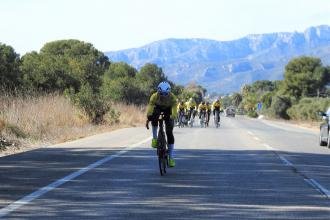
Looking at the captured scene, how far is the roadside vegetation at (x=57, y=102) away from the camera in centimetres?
2450

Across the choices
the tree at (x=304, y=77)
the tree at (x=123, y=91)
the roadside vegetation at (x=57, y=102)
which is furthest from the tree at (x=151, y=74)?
the tree at (x=304, y=77)

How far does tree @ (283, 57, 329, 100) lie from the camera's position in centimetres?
11634

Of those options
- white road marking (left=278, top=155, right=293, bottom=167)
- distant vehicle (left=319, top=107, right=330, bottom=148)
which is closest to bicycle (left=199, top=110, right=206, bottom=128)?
distant vehicle (left=319, top=107, right=330, bottom=148)

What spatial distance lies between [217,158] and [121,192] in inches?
255

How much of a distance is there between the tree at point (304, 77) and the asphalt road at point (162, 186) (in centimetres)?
10031

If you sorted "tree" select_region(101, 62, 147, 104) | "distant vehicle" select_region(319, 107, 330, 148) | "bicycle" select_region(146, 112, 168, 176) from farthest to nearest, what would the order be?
"tree" select_region(101, 62, 147, 104), "distant vehicle" select_region(319, 107, 330, 148), "bicycle" select_region(146, 112, 168, 176)

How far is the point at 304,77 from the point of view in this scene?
383ft

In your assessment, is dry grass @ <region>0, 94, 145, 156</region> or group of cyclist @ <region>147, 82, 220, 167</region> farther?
dry grass @ <region>0, 94, 145, 156</region>

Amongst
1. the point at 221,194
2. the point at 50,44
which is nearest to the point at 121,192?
the point at 221,194

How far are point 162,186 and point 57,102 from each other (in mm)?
21204

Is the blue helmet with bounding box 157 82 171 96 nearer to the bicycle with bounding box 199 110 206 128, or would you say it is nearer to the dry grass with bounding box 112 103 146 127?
the bicycle with bounding box 199 110 206 128

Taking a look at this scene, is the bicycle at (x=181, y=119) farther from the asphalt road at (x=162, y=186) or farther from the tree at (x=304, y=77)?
the tree at (x=304, y=77)

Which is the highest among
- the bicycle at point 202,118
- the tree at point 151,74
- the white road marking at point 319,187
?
the tree at point 151,74

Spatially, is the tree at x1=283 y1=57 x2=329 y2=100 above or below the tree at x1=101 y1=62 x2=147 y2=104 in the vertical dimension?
above
